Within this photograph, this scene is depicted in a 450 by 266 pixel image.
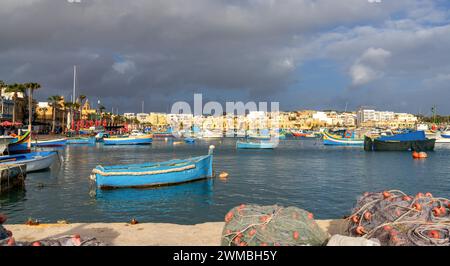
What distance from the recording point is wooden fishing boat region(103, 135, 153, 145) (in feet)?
310

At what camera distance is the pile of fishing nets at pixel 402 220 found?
264 inches

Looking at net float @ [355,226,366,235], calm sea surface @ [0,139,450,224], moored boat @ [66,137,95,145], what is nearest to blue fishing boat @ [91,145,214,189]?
calm sea surface @ [0,139,450,224]

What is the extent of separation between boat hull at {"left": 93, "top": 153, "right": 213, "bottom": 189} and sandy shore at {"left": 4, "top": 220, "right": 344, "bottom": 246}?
15.3 meters

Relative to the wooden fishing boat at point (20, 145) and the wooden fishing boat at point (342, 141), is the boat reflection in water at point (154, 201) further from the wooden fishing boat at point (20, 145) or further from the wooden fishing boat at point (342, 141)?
the wooden fishing boat at point (342, 141)

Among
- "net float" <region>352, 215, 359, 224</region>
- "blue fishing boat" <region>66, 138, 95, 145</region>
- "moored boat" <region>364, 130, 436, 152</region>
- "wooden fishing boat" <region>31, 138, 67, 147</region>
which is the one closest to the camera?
"net float" <region>352, 215, 359, 224</region>

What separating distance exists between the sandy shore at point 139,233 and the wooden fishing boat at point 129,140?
87.0m

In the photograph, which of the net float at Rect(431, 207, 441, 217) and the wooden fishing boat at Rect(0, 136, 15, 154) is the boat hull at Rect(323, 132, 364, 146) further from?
the net float at Rect(431, 207, 441, 217)

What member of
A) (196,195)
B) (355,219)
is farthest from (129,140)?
(355,219)

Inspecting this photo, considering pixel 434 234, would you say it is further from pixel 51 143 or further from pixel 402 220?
pixel 51 143

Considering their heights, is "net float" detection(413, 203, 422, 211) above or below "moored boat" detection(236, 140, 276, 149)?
above

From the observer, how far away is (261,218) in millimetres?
7449

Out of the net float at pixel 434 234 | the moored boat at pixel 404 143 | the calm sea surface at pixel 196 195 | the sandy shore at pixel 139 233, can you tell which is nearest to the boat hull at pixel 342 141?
the moored boat at pixel 404 143

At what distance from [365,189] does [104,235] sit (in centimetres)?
2384
